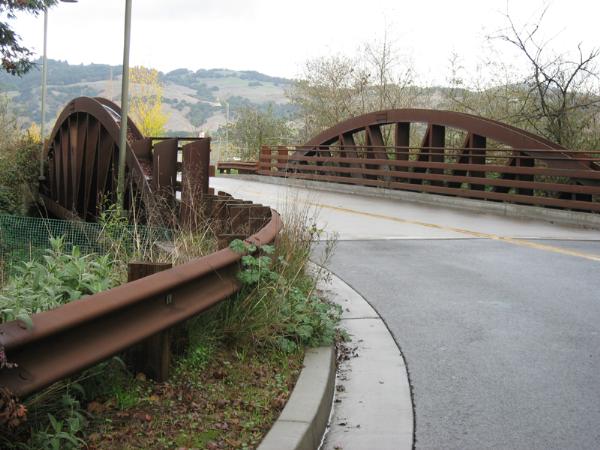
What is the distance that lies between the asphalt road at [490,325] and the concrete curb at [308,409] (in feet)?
1.26

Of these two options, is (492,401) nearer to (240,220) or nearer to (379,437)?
(379,437)

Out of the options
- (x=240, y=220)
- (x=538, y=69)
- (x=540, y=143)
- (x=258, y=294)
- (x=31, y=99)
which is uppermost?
(x=31, y=99)

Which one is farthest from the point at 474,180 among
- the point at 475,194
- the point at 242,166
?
the point at 242,166

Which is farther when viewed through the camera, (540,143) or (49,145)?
(49,145)

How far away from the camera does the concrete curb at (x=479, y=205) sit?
16375 mm

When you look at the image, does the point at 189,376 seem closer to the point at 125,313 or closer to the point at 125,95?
the point at 125,313

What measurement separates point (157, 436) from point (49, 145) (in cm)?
2266

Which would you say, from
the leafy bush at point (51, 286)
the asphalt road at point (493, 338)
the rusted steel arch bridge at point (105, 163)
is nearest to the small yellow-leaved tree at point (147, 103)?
the rusted steel arch bridge at point (105, 163)

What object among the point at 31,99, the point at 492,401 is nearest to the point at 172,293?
the point at 492,401

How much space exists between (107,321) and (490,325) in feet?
14.0

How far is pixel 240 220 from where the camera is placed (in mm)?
6684

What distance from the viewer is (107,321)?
3.39m

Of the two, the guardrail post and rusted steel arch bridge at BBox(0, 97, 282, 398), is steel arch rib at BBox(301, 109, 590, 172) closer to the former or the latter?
rusted steel arch bridge at BBox(0, 97, 282, 398)

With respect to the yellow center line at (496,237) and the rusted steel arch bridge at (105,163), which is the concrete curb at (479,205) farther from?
the rusted steel arch bridge at (105,163)
